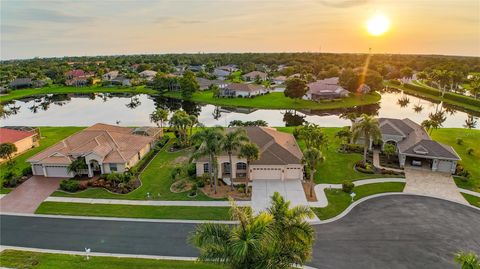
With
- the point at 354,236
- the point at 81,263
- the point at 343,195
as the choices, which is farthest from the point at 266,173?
the point at 81,263

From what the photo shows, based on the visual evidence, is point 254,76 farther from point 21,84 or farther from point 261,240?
point 261,240

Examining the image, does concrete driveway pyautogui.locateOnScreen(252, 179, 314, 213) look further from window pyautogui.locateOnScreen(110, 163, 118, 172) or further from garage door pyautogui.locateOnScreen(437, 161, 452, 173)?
garage door pyautogui.locateOnScreen(437, 161, 452, 173)

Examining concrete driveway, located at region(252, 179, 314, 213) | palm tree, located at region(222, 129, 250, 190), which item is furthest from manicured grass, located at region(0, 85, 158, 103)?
palm tree, located at region(222, 129, 250, 190)

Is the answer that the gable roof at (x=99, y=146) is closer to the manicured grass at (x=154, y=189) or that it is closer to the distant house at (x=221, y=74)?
the manicured grass at (x=154, y=189)

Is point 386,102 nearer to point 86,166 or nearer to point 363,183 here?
point 363,183

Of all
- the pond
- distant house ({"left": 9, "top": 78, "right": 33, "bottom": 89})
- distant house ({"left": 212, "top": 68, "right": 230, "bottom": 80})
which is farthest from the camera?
distant house ({"left": 212, "top": 68, "right": 230, "bottom": 80})

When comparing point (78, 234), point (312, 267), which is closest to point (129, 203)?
point (78, 234)
